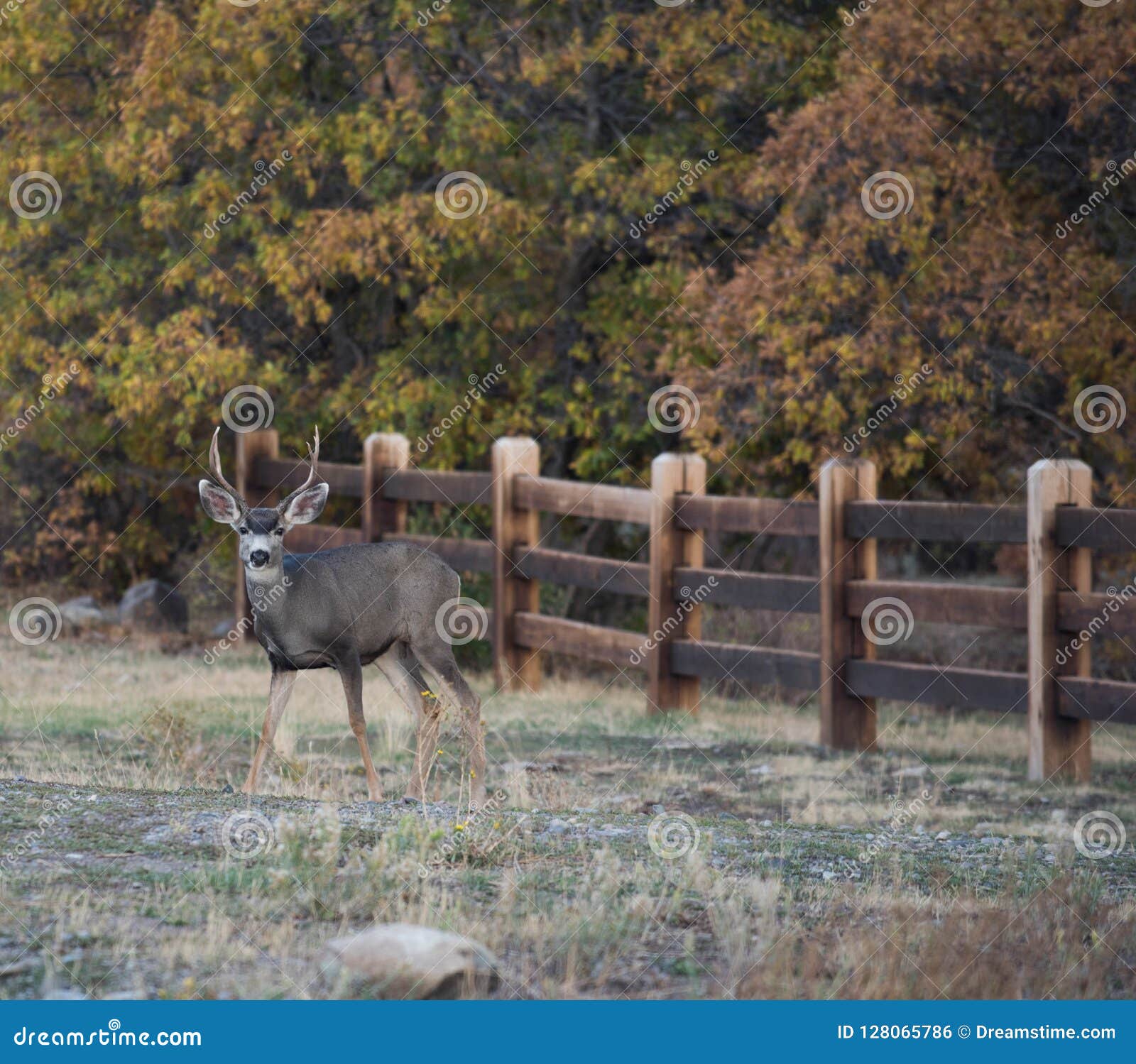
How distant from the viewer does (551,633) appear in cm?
1354

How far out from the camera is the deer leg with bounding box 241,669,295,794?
26.2 feet

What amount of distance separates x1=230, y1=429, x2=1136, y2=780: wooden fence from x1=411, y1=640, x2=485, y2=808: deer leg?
3.35 meters

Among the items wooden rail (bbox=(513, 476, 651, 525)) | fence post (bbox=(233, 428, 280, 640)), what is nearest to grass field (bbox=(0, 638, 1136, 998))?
wooden rail (bbox=(513, 476, 651, 525))

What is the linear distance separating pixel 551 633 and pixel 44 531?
24.0ft

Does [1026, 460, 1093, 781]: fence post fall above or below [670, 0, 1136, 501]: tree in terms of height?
below

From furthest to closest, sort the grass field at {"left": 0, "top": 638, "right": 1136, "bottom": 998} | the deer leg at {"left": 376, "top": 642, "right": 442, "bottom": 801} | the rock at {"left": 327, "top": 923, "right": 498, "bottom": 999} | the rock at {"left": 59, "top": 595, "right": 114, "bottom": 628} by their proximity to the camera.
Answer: the rock at {"left": 59, "top": 595, "right": 114, "bottom": 628} < the deer leg at {"left": 376, "top": 642, "right": 442, "bottom": 801} < the grass field at {"left": 0, "top": 638, "right": 1136, "bottom": 998} < the rock at {"left": 327, "top": 923, "right": 498, "bottom": 999}

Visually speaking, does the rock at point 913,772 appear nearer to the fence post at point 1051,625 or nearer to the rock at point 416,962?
the fence post at point 1051,625

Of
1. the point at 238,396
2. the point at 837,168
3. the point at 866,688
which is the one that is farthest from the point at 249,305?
the point at 866,688

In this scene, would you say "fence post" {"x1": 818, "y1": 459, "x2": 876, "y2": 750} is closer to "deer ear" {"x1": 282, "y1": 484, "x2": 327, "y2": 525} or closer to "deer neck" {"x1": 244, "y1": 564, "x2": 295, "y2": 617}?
"deer ear" {"x1": 282, "y1": 484, "x2": 327, "y2": 525}

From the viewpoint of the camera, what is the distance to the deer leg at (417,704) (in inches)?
339

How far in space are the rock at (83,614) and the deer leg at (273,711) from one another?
964 cm

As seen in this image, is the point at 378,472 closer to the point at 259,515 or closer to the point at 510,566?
the point at 510,566

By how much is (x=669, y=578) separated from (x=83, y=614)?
299 inches

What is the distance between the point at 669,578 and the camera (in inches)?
499
